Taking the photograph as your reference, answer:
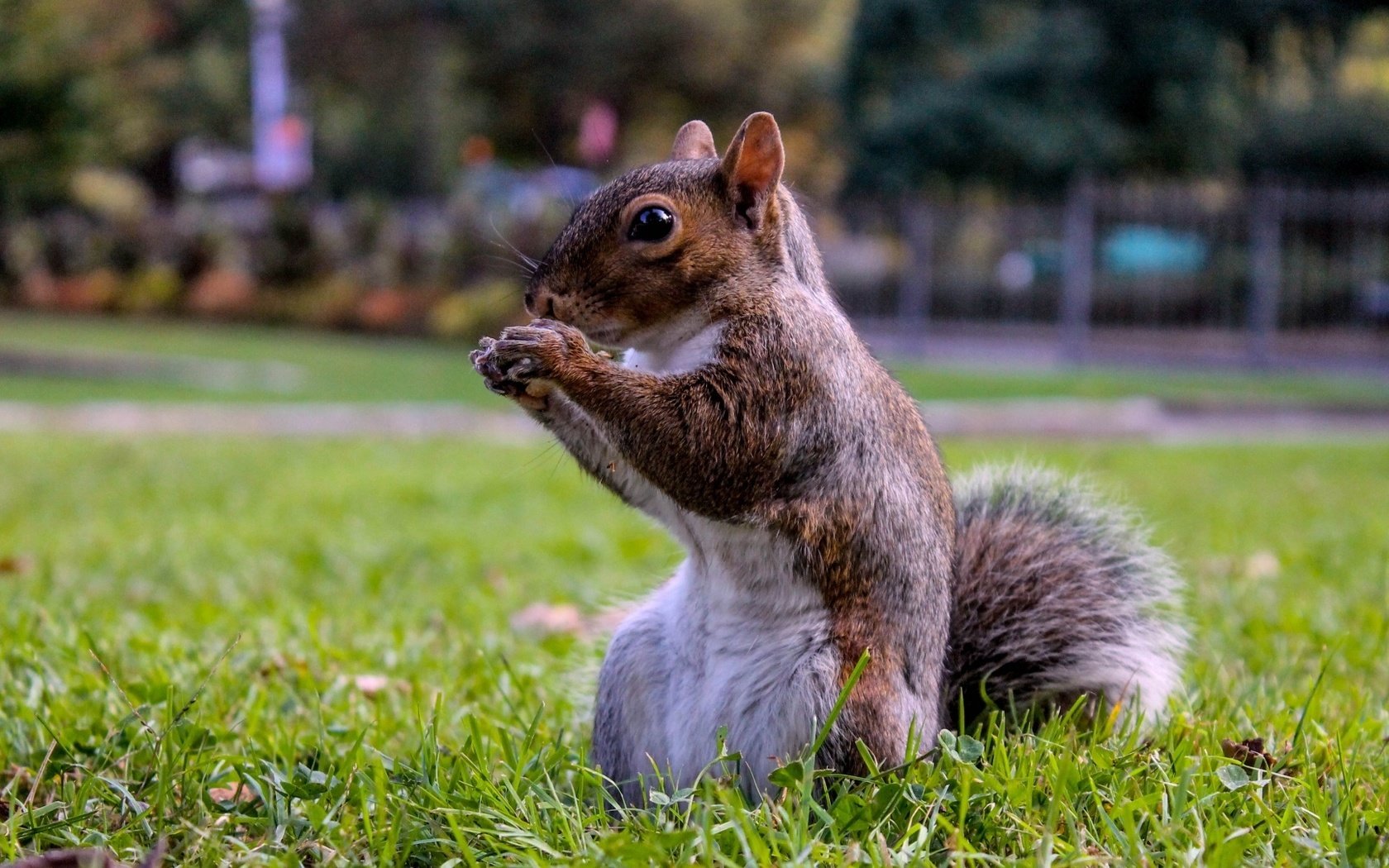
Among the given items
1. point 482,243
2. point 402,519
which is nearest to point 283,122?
point 482,243

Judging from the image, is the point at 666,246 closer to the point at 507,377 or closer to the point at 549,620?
the point at 507,377

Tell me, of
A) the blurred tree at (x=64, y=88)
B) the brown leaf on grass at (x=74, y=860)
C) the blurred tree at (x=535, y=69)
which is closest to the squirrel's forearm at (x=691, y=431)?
the brown leaf on grass at (x=74, y=860)

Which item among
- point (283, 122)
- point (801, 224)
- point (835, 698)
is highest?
point (283, 122)

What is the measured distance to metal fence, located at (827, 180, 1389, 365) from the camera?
14.4 metres

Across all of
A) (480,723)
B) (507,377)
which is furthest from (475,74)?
(507,377)

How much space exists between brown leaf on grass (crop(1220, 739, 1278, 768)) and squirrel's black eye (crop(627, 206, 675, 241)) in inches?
41.5

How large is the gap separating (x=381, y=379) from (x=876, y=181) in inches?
483

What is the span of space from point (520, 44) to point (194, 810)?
31.1 metres

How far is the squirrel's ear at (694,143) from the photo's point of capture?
7.54ft

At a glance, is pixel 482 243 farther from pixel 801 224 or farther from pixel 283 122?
pixel 801 224

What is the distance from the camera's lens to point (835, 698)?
69.4 inches

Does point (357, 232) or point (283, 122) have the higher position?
point (283, 122)

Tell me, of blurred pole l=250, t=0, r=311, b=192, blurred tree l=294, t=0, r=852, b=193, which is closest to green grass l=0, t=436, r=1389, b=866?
blurred pole l=250, t=0, r=311, b=192

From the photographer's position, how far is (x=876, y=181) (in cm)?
2202
